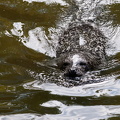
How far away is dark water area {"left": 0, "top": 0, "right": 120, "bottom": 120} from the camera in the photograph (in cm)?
615

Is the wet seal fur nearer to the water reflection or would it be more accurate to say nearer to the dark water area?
the dark water area

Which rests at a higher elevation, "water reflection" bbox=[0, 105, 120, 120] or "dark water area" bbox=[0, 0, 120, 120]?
"dark water area" bbox=[0, 0, 120, 120]

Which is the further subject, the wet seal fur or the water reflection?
the wet seal fur

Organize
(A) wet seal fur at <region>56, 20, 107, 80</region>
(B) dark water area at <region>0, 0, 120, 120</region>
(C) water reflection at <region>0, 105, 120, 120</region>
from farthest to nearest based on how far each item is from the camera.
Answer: (A) wet seal fur at <region>56, 20, 107, 80</region>, (B) dark water area at <region>0, 0, 120, 120</region>, (C) water reflection at <region>0, 105, 120, 120</region>

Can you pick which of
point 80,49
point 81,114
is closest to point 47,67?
point 80,49

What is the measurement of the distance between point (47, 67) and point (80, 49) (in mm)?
1134

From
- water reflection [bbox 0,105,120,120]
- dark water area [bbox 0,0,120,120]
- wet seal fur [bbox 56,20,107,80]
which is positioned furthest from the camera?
wet seal fur [bbox 56,20,107,80]

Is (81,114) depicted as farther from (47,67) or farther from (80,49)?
(80,49)

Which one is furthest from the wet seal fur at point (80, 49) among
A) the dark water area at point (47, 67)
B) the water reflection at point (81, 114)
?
the water reflection at point (81, 114)

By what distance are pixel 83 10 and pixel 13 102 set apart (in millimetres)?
5867

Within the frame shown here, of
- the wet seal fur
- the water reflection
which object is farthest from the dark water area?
the wet seal fur

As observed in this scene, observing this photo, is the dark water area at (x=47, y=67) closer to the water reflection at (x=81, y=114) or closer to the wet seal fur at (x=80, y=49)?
the water reflection at (x=81, y=114)

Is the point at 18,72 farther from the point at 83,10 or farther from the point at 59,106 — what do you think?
the point at 83,10

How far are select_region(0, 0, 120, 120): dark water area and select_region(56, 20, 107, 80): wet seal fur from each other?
204mm
